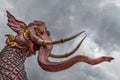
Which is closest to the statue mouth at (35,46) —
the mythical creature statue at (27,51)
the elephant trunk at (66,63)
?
the mythical creature statue at (27,51)

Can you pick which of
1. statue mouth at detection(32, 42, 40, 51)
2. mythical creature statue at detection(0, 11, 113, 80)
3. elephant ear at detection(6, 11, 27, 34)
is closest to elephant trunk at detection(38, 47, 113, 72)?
mythical creature statue at detection(0, 11, 113, 80)

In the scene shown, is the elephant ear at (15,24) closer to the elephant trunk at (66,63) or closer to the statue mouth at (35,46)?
the statue mouth at (35,46)

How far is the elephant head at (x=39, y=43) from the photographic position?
716cm

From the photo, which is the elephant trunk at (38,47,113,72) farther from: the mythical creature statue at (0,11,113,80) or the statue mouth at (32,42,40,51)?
the statue mouth at (32,42,40,51)

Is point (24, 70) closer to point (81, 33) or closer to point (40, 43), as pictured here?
point (40, 43)

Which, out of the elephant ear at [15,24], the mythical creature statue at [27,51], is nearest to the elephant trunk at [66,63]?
the mythical creature statue at [27,51]

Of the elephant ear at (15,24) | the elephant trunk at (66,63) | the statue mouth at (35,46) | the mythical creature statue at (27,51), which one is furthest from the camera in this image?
the elephant ear at (15,24)

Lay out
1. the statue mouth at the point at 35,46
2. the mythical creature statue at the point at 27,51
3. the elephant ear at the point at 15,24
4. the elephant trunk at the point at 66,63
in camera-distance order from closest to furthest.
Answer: the mythical creature statue at the point at 27,51 < the elephant trunk at the point at 66,63 < the statue mouth at the point at 35,46 < the elephant ear at the point at 15,24

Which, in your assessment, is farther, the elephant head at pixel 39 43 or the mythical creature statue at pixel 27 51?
the elephant head at pixel 39 43

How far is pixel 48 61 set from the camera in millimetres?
7410

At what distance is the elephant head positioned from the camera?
716 centimetres

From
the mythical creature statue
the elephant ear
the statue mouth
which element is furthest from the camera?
the elephant ear

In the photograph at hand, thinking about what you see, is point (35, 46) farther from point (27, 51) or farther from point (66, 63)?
point (66, 63)

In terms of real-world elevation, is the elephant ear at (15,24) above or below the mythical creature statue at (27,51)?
above
